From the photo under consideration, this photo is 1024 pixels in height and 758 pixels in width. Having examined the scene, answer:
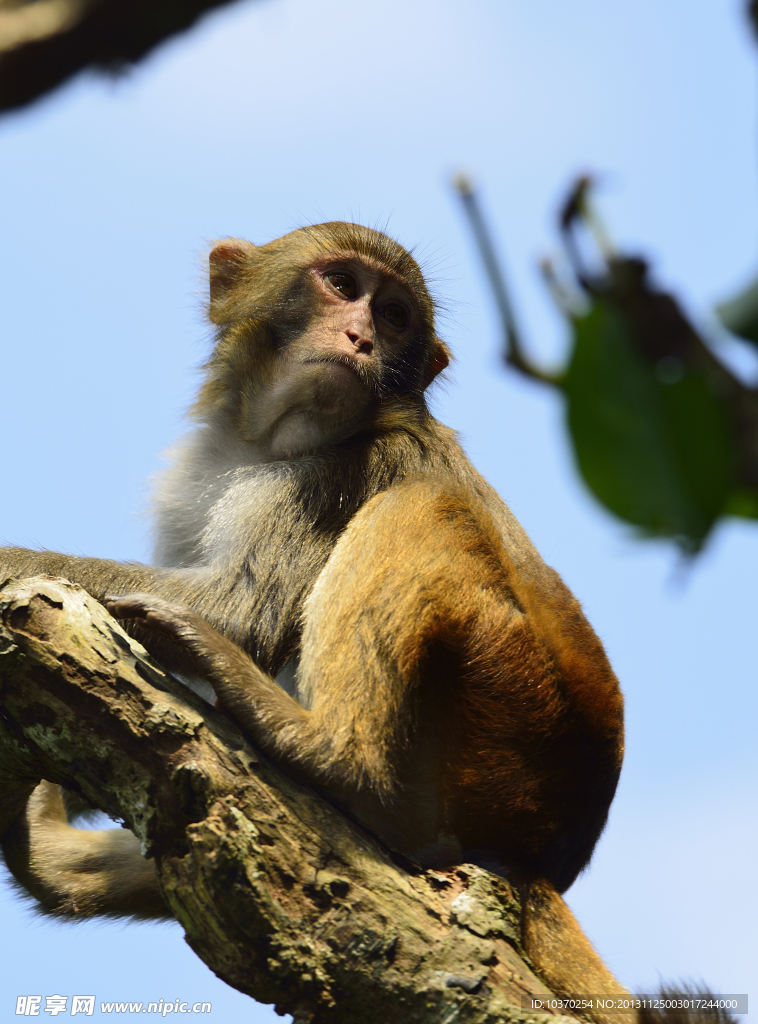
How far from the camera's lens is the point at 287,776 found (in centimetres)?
488

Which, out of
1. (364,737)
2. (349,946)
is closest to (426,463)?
(364,737)

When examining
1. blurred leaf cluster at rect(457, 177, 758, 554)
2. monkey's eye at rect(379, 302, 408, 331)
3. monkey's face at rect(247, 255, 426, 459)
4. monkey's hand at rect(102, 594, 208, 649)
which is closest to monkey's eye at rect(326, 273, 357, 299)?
monkey's face at rect(247, 255, 426, 459)

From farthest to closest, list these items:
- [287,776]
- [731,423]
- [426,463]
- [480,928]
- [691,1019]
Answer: [426,463]
[287,776]
[480,928]
[691,1019]
[731,423]

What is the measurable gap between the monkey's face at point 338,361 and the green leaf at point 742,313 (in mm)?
5547

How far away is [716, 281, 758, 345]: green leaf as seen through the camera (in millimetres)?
933

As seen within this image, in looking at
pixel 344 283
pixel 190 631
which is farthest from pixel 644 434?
pixel 344 283

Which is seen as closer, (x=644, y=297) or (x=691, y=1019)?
(x=644, y=297)

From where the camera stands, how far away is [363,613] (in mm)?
5062

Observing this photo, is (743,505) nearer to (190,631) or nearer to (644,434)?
(644,434)

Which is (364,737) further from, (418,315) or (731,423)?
(731,423)

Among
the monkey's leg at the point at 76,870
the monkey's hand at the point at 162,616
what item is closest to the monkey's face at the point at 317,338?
the monkey's hand at the point at 162,616

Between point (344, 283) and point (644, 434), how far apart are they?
20.4 feet

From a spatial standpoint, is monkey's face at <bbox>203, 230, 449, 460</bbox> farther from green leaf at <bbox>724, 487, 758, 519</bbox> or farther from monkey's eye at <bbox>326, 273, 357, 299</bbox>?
green leaf at <bbox>724, 487, 758, 519</bbox>

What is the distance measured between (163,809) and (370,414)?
2.98 meters
